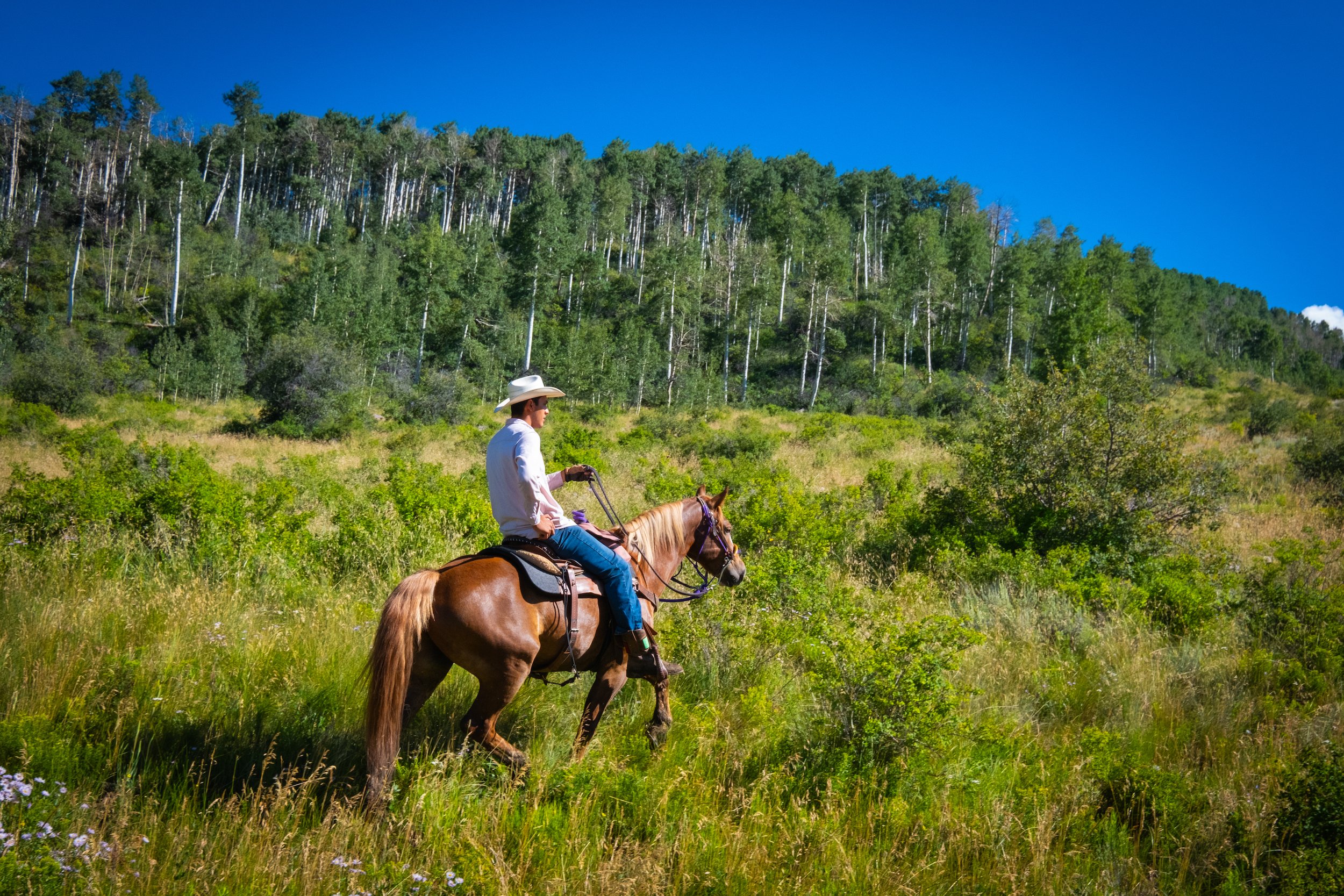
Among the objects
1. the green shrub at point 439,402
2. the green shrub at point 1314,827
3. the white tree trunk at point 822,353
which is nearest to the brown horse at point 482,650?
the green shrub at point 1314,827

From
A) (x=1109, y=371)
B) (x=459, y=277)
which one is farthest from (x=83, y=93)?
(x=1109, y=371)

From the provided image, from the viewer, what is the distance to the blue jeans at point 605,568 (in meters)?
4.49

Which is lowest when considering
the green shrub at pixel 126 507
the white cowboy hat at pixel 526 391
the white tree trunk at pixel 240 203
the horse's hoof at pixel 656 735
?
the horse's hoof at pixel 656 735

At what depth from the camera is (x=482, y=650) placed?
398 centimetres

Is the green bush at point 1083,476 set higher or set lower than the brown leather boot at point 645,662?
higher

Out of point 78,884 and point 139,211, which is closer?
point 78,884

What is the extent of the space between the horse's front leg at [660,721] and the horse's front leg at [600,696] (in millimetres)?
360

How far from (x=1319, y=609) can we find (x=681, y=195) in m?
75.0

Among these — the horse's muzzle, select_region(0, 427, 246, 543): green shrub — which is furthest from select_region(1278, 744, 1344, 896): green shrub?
select_region(0, 427, 246, 543): green shrub

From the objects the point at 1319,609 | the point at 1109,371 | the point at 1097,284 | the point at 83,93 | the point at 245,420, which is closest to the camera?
the point at 1319,609

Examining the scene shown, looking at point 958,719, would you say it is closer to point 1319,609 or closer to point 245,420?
point 1319,609

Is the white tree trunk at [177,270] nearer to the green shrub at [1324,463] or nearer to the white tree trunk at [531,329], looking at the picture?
the white tree trunk at [531,329]

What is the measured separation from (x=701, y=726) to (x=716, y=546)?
1.40 meters

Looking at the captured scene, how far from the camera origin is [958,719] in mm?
4586
